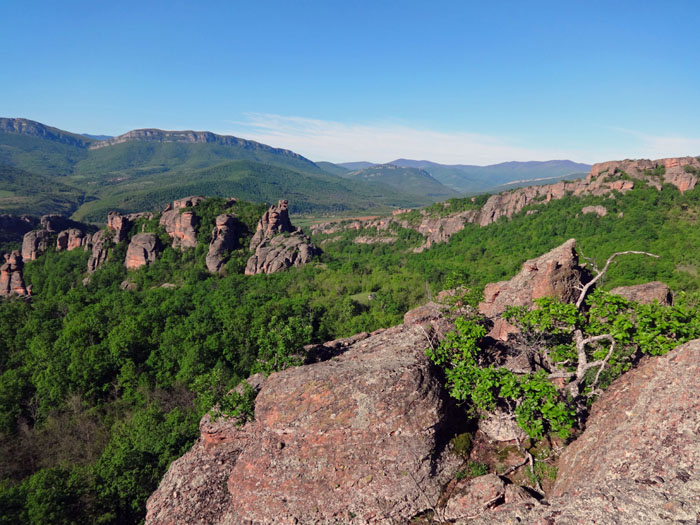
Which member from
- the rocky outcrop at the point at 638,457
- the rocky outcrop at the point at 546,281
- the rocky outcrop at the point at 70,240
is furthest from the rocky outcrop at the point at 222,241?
the rocky outcrop at the point at 638,457

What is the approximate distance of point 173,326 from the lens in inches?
1791

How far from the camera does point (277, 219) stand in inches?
3514

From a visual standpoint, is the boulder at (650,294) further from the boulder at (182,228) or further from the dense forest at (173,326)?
the boulder at (182,228)

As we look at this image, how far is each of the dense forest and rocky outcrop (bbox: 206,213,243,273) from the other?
2387 mm

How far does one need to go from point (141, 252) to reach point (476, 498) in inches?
3622

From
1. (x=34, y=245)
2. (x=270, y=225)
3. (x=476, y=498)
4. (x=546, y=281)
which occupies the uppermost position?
(x=546, y=281)

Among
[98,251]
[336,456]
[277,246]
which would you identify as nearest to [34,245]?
[98,251]

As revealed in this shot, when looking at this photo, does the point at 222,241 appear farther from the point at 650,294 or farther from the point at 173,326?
the point at 650,294

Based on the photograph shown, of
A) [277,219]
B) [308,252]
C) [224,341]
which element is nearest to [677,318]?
[224,341]

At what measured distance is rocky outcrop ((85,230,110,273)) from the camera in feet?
277

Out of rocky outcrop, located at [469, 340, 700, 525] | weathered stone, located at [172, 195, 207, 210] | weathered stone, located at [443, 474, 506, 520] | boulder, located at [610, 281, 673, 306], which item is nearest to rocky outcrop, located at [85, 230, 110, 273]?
weathered stone, located at [172, 195, 207, 210]

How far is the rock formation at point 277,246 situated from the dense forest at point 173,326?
3.46m

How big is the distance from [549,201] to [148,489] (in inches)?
4159

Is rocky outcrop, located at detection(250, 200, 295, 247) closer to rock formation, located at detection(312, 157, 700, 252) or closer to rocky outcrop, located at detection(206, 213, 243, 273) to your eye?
rocky outcrop, located at detection(206, 213, 243, 273)
